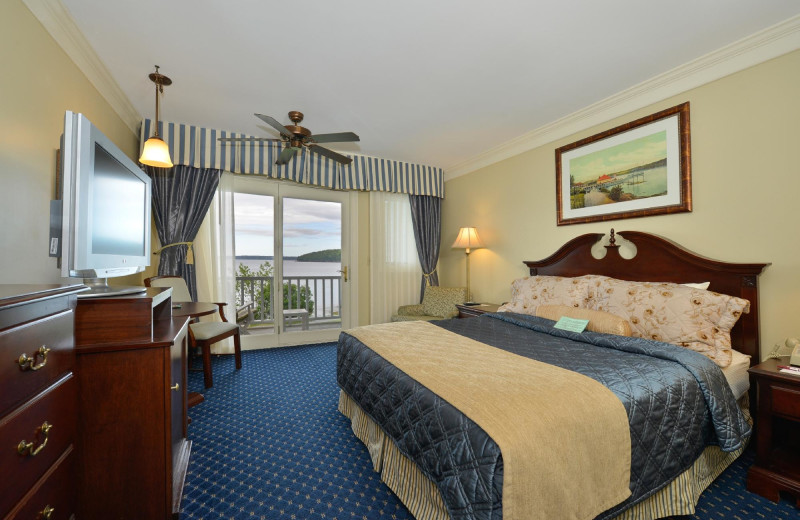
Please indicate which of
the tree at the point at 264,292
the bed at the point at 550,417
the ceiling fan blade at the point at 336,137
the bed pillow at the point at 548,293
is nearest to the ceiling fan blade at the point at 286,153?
the ceiling fan blade at the point at 336,137

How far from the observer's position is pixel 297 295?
488 cm

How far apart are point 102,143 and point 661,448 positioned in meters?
2.72

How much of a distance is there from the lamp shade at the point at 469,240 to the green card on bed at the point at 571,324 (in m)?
1.86

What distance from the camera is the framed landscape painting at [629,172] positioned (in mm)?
2520

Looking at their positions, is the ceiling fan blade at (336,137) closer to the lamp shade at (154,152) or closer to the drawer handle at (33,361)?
the lamp shade at (154,152)

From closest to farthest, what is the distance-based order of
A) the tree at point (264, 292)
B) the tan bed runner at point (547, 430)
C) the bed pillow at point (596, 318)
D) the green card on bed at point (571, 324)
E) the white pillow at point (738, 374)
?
the tan bed runner at point (547, 430)
the white pillow at point (738, 374)
the bed pillow at point (596, 318)
the green card on bed at point (571, 324)
the tree at point (264, 292)

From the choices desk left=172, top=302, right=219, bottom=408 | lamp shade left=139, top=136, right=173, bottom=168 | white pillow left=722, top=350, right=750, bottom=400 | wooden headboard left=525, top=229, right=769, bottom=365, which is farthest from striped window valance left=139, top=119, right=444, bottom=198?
white pillow left=722, top=350, right=750, bottom=400

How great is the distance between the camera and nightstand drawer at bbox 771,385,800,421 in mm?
1596

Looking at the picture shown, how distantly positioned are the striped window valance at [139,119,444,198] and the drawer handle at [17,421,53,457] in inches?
129

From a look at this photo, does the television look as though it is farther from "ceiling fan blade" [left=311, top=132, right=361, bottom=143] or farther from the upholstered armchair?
the upholstered armchair

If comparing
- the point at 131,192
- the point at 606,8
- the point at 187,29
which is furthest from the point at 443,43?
the point at 131,192

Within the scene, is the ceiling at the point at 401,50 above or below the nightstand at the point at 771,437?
above

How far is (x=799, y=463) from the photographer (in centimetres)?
168

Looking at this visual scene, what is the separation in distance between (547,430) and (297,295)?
4254 mm
